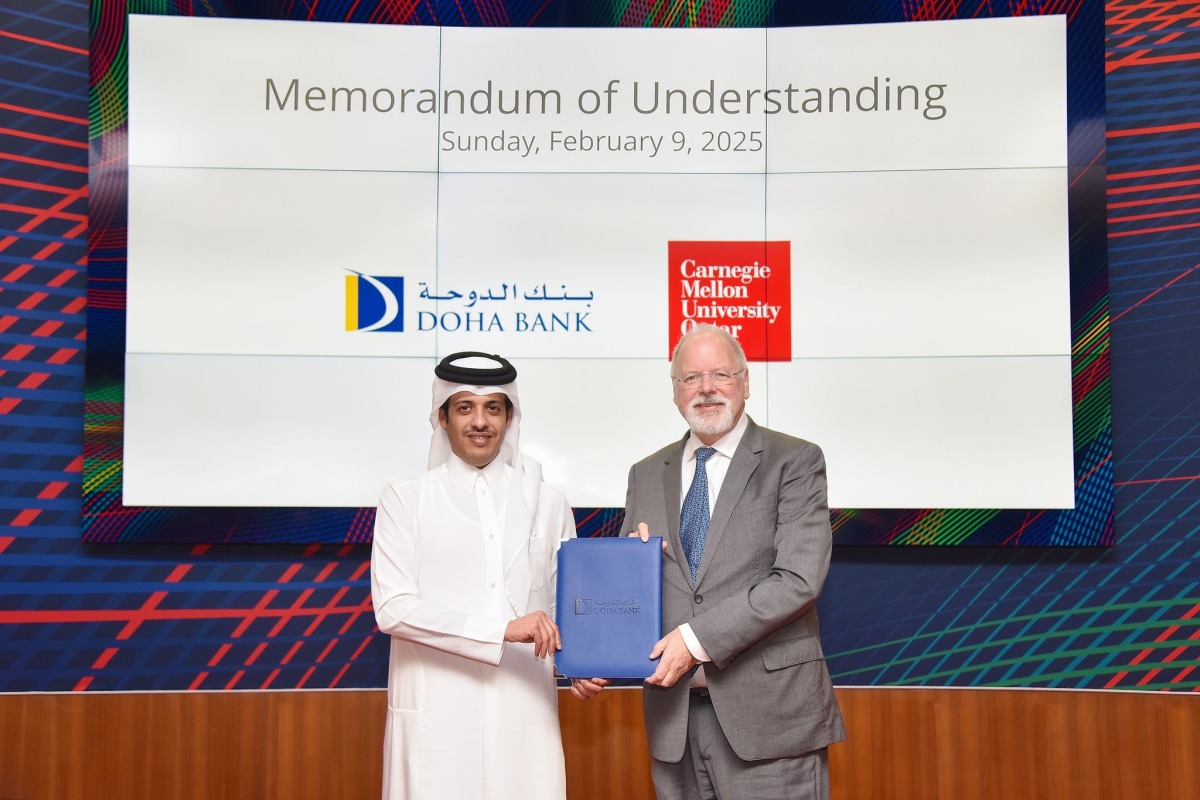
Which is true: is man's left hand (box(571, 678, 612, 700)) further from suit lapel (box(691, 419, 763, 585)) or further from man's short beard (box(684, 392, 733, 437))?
man's short beard (box(684, 392, 733, 437))

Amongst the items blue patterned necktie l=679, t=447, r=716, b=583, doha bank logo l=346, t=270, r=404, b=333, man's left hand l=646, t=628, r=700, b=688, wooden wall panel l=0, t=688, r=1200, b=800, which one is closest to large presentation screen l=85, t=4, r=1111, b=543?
doha bank logo l=346, t=270, r=404, b=333

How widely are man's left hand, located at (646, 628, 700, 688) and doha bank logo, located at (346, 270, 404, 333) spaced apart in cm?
188

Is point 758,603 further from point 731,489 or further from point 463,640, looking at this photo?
point 463,640

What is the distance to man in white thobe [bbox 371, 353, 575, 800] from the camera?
Answer: 2572 millimetres

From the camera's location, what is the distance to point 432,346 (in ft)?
12.4

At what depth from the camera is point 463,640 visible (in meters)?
2.52

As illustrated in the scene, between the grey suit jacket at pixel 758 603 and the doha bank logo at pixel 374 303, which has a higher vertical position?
the doha bank logo at pixel 374 303

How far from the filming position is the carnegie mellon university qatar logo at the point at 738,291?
3.79 meters

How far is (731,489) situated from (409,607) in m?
0.89

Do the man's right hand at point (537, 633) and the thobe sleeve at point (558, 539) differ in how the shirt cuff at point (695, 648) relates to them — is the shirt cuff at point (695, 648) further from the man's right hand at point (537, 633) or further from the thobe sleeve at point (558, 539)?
the thobe sleeve at point (558, 539)

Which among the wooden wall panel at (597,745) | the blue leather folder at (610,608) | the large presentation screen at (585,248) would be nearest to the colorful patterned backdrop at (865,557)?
the wooden wall panel at (597,745)

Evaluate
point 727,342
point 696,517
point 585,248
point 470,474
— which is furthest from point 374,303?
point 696,517

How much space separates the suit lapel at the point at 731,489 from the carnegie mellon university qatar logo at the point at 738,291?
49.6 inches

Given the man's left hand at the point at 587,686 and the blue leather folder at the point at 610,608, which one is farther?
the man's left hand at the point at 587,686
